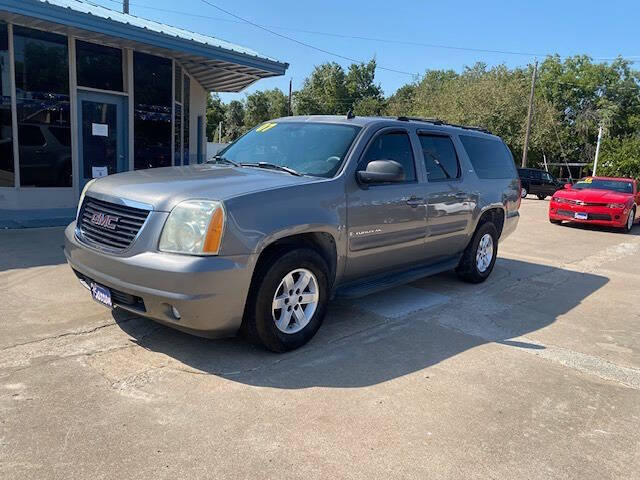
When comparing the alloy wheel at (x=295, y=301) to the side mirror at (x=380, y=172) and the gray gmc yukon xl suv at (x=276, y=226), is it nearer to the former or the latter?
the gray gmc yukon xl suv at (x=276, y=226)

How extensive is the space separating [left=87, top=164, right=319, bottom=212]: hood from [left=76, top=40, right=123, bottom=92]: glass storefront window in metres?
6.92

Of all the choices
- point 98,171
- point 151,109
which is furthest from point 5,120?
point 151,109

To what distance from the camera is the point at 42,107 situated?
972cm

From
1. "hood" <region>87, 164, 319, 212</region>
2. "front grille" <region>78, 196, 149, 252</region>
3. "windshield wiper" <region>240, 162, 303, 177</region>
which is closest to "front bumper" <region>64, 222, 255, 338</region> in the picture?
"front grille" <region>78, 196, 149, 252</region>

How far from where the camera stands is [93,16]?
8680mm

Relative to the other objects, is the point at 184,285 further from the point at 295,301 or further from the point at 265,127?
the point at 265,127

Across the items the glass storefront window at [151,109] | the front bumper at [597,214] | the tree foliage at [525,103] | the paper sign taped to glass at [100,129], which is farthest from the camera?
the tree foliage at [525,103]

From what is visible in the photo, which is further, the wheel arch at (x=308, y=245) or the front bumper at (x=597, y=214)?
the front bumper at (x=597, y=214)

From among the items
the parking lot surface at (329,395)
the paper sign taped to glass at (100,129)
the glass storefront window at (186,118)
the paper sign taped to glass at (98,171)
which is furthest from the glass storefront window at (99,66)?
the parking lot surface at (329,395)

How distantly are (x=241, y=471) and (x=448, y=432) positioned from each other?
131 centimetres

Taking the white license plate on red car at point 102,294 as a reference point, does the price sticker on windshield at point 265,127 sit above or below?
above

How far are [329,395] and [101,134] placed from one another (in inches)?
362

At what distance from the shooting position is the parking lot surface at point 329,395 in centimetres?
282

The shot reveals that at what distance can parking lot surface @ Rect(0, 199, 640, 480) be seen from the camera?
282 centimetres
